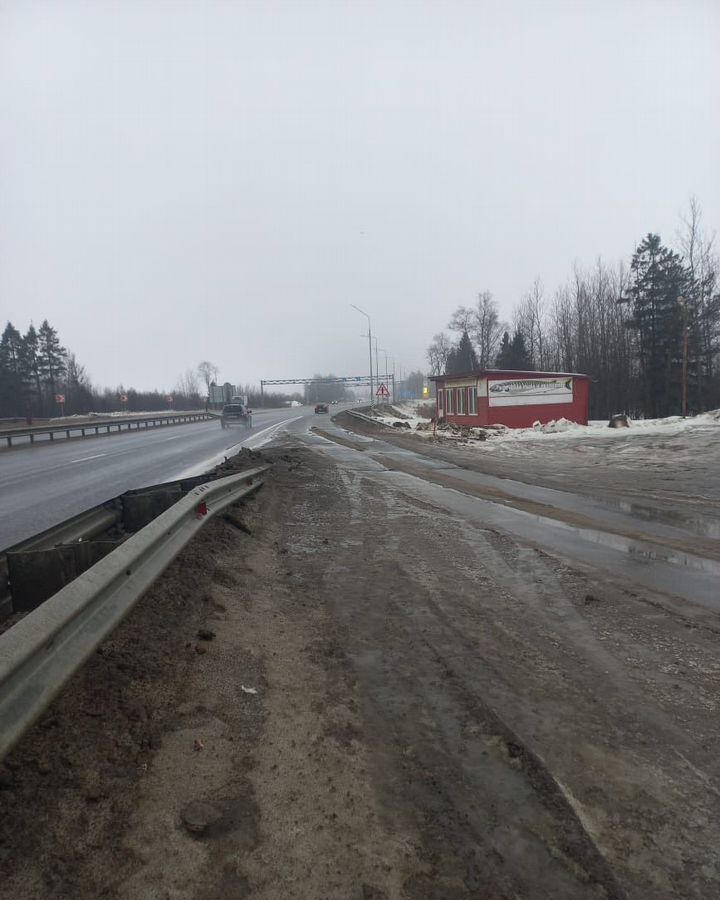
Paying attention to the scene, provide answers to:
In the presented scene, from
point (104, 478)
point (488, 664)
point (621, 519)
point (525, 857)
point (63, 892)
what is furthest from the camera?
point (104, 478)

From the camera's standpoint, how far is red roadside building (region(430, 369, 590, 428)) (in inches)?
1339

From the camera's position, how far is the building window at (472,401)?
35.2 m

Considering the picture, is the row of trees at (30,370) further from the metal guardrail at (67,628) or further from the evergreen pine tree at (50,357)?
the metal guardrail at (67,628)

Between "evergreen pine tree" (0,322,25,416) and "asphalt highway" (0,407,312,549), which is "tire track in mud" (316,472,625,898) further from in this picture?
"evergreen pine tree" (0,322,25,416)

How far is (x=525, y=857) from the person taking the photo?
2000mm

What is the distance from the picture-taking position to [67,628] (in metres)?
2.54

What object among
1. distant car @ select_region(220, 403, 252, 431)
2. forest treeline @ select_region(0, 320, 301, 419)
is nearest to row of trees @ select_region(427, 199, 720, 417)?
distant car @ select_region(220, 403, 252, 431)

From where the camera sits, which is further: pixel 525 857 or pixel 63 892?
pixel 525 857

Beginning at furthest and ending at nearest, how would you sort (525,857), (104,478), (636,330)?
(636,330), (104,478), (525,857)

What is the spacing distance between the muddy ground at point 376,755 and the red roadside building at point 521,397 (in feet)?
98.6

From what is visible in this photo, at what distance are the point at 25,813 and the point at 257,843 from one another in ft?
2.76

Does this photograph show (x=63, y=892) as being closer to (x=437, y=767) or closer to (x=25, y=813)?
(x=25, y=813)

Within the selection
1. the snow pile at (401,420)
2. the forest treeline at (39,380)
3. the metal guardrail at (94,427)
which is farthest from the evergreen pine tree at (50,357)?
the snow pile at (401,420)

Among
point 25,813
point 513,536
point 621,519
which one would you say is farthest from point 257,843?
point 621,519
